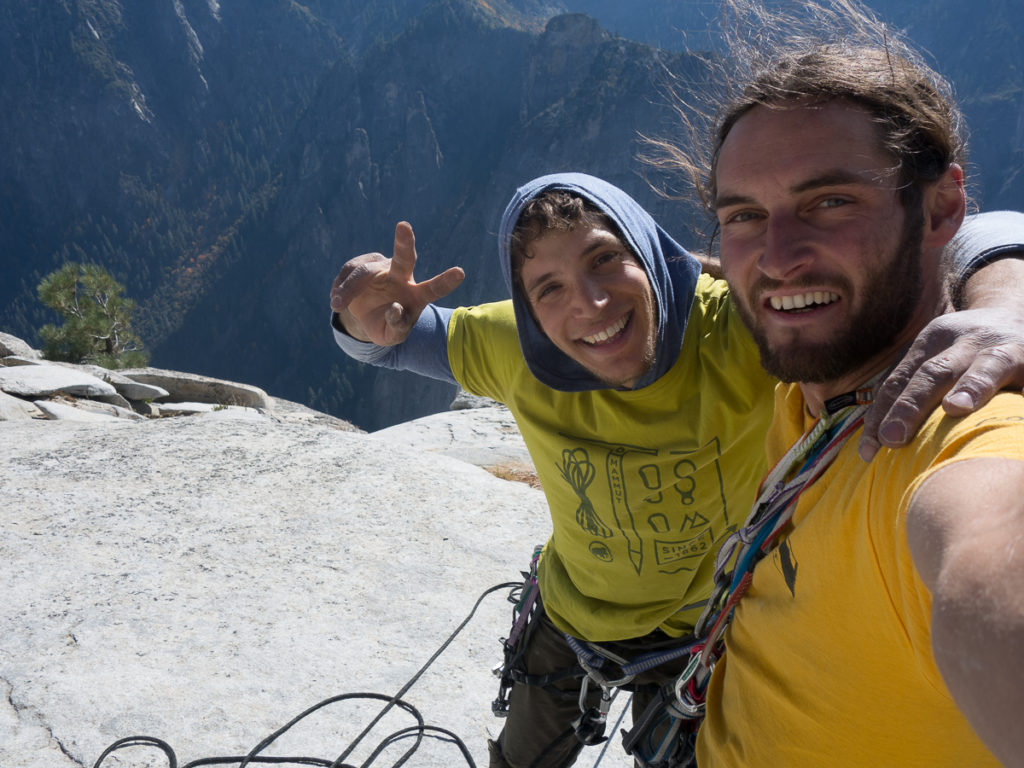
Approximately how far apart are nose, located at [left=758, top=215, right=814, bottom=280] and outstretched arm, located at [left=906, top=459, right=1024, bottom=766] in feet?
1.67

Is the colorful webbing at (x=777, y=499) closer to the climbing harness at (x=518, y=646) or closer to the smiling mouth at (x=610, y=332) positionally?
the smiling mouth at (x=610, y=332)

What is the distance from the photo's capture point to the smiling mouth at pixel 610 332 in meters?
1.81

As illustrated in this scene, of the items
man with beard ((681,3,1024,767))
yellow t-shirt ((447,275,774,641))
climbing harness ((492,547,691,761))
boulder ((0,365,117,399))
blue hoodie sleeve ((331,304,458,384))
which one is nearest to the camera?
man with beard ((681,3,1024,767))

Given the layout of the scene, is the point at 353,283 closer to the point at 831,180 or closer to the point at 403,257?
the point at 403,257

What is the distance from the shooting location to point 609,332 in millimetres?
1815

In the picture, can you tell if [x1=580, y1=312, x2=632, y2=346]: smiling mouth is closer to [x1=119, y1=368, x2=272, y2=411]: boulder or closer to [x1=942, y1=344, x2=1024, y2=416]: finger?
[x1=942, y1=344, x2=1024, y2=416]: finger

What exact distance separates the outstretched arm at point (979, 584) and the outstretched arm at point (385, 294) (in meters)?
1.84

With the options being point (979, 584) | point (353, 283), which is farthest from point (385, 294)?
point (979, 584)

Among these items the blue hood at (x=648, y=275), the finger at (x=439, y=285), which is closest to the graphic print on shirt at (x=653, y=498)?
the blue hood at (x=648, y=275)

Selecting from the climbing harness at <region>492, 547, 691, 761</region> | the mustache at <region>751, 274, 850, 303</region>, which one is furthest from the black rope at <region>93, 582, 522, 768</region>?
Answer: the mustache at <region>751, 274, 850, 303</region>

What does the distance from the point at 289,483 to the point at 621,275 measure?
12.7 feet

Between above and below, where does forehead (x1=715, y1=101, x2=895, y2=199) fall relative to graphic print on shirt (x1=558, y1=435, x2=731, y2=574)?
above

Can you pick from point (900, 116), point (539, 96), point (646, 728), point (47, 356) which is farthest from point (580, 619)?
point (539, 96)

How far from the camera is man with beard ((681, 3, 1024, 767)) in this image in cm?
71
